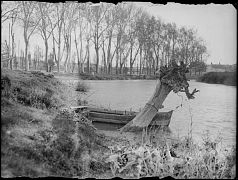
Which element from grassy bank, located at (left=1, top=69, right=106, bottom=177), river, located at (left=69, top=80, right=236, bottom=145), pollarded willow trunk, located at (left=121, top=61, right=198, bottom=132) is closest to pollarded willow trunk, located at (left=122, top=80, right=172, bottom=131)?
pollarded willow trunk, located at (left=121, top=61, right=198, bottom=132)

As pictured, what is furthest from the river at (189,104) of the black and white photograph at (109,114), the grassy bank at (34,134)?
the grassy bank at (34,134)

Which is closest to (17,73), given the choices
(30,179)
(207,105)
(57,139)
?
(57,139)

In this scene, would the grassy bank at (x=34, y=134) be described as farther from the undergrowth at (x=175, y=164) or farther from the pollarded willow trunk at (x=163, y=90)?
the pollarded willow trunk at (x=163, y=90)

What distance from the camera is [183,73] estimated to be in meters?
7.92

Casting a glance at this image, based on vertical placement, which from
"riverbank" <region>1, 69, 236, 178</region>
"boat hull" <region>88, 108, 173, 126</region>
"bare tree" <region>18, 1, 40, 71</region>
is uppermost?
"bare tree" <region>18, 1, 40, 71</region>

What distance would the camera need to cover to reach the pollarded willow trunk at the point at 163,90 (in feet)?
26.0

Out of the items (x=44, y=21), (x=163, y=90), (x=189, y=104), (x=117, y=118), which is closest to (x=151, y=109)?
(x=163, y=90)

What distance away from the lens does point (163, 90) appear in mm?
8625

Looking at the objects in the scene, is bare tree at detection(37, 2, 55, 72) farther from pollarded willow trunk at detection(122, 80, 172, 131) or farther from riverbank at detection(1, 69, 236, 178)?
pollarded willow trunk at detection(122, 80, 172, 131)

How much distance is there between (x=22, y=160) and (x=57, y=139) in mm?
1136

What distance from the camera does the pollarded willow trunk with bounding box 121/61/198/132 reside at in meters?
7.92

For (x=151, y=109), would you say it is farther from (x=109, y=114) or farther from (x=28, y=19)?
(x=28, y=19)

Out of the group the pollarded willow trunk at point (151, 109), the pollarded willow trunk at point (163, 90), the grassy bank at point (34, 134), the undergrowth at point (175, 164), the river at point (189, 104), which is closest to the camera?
the grassy bank at point (34, 134)

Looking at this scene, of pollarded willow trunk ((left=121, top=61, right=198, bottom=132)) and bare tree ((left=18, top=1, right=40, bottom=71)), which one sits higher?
bare tree ((left=18, top=1, right=40, bottom=71))
